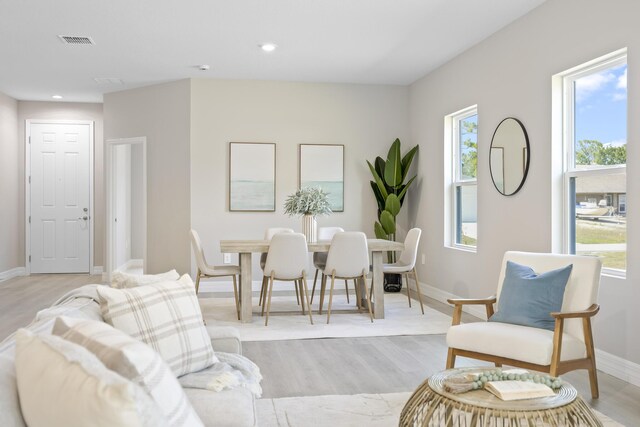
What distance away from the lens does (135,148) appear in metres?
10.7

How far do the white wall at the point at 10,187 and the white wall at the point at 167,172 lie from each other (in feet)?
7.18

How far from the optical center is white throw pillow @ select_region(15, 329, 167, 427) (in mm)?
906

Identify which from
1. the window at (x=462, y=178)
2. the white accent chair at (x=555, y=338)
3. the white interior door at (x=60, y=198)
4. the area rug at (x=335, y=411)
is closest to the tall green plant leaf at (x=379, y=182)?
the window at (x=462, y=178)

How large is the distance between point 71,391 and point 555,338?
2.54m

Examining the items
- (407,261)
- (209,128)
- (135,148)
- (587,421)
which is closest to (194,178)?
(209,128)

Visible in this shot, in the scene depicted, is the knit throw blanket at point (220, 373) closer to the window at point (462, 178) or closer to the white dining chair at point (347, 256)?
the white dining chair at point (347, 256)

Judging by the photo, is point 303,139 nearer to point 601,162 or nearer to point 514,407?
point 601,162

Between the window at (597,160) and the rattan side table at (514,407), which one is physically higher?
the window at (597,160)

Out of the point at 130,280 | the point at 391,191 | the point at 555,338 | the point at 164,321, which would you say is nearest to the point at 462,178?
the point at 391,191

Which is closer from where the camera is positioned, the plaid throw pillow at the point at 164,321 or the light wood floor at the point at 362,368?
the plaid throw pillow at the point at 164,321

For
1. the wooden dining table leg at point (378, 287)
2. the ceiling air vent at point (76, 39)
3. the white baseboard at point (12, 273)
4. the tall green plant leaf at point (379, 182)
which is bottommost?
the white baseboard at point (12, 273)

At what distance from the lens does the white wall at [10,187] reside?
8125 millimetres

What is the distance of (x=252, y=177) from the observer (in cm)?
727

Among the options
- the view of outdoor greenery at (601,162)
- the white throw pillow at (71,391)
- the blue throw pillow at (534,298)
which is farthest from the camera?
the view of outdoor greenery at (601,162)
